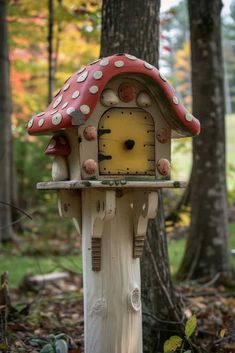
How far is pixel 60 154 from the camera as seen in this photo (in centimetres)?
340

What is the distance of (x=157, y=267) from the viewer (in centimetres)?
435

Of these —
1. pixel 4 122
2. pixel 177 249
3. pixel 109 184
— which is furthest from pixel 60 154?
pixel 4 122

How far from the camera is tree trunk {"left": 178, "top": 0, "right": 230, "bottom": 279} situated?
22.3 ft

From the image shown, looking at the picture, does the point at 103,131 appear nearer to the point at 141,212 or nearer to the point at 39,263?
the point at 141,212

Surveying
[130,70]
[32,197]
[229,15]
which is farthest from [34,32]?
[229,15]

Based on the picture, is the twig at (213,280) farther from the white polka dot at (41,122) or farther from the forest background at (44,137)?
the white polka dot at (41,122)

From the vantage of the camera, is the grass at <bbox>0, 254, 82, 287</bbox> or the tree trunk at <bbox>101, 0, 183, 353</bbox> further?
the grass at <bbox>0, 254, 82, 287</bbox>

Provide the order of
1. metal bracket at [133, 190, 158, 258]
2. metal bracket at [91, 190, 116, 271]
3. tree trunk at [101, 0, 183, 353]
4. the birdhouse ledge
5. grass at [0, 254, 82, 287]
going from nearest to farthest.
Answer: the birdhouse ledge < metal bracket at [91, 190, 116, 271] < metal bracket at [133, 190, 158, 258] < tree trunk at [101, 0, 183, 353] < grass at [0, 254, 82, 287]

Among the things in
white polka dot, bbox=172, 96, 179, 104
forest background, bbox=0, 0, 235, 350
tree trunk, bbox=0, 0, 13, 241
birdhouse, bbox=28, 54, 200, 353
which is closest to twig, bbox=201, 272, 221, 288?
forest background, bbox=0, 0, 235, 350

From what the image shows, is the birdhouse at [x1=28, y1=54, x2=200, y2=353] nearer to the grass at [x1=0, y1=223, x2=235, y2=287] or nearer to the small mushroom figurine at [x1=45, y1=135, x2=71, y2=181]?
the small mushroom figurine at [x1=45, y1=135, x2=71, y2=181]

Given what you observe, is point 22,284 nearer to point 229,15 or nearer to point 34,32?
point 34,32

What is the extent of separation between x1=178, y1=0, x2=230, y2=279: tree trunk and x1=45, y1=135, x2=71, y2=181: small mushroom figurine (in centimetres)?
367

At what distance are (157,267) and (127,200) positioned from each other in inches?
41.3

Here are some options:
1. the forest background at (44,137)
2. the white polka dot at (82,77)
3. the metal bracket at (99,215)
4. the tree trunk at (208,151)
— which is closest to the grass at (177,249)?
the forest background at (44,137)
